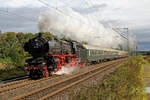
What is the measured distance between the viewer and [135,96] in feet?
20.2

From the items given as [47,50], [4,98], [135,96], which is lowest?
[4,98]

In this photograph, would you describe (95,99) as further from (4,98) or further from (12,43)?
(12,43)

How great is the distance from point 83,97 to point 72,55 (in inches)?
522

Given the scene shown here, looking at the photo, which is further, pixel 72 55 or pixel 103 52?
pixel 103 52

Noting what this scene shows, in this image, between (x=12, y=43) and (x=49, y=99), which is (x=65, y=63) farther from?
(x=12, y=43)

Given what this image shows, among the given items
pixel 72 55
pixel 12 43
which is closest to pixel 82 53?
pixel 72 55

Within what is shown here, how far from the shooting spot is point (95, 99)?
219 inches

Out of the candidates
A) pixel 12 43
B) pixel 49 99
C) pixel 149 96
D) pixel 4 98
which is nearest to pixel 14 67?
pixel 4 98

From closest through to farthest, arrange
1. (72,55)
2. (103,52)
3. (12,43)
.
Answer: (72,55), (103,52), (12,43)

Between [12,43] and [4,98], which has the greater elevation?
[12,43]

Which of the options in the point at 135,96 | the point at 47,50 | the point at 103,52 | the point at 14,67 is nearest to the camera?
the point at 135,96

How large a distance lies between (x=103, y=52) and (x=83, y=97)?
28.0 metres

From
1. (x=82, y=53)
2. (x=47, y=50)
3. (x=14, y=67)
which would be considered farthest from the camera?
(x=82, y=53)

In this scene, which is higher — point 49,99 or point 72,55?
point 72,55
